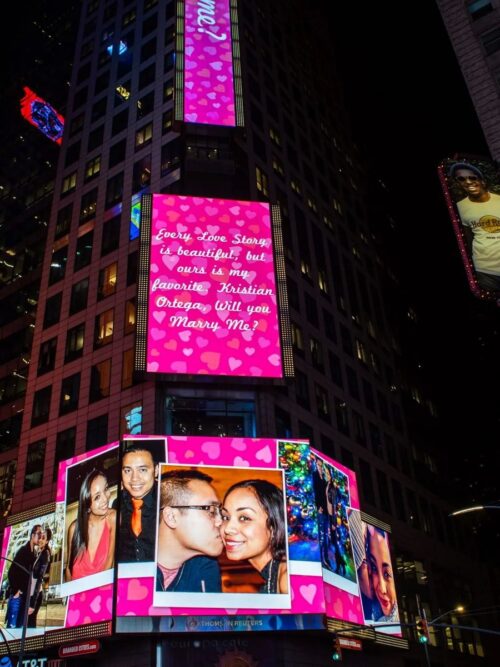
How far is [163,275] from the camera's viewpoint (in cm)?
4606

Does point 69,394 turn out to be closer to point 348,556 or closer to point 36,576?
point 36,576

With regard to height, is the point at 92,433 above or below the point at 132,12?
below

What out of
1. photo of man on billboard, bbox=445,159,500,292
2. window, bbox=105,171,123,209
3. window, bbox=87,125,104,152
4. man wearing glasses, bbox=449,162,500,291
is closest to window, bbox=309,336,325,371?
window, bbox=105,171,123,209

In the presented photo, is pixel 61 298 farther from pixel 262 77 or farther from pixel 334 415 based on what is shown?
pixel 262 77

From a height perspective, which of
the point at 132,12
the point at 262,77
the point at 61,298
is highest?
the point at 132,12

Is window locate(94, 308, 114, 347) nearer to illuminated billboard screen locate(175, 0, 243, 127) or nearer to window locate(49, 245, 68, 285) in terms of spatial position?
window locate(49, 245, 68, 285)

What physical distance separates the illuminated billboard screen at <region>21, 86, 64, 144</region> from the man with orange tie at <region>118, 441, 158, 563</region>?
45.4 m

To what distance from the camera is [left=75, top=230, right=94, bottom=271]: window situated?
189 ft

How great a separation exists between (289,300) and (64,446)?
21295mm

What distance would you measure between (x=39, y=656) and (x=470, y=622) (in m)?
47.0

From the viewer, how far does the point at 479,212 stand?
26.7m

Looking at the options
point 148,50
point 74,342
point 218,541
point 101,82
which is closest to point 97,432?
point 74,342

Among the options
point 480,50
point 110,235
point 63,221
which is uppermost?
point 63,221

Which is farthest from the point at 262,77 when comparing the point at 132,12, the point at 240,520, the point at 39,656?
the point at 39,656
